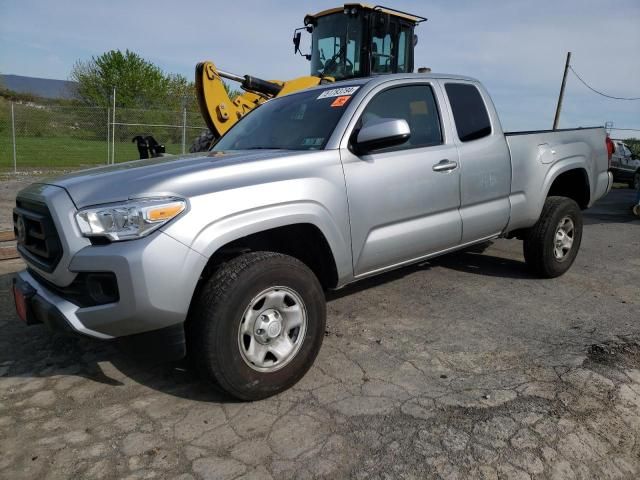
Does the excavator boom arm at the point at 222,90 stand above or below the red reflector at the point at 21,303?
above

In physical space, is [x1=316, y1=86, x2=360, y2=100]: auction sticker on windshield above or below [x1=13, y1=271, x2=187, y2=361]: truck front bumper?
above

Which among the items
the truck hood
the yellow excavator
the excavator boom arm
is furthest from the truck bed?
the excavator boom arm

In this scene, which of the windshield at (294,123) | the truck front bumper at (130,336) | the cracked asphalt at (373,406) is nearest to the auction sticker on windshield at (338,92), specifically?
the windshield at (294,123)

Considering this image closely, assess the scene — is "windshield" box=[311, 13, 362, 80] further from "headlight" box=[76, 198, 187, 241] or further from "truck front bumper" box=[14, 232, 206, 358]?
"truck front bumper" box=[14, 232, 206, 358]

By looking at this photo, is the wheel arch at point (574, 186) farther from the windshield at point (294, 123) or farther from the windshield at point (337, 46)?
the windshield at point (337, 46)

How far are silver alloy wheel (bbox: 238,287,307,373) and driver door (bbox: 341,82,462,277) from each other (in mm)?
621

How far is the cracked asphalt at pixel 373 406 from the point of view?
86.6 inches

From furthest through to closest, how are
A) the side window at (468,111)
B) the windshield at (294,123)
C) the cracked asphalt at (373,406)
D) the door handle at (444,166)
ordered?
the side window at (468,111), the door handle at (444,166), the windshield at (294,123), the cracked asphalt at (373,406)

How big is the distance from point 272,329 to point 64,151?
895 inches

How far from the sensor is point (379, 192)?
3242 millimetres

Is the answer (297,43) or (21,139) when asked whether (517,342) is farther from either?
(21,139)

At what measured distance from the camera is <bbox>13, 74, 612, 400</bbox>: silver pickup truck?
92.5 inches

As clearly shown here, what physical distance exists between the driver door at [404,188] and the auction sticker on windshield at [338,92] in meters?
0.16

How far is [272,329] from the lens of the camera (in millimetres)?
2709
